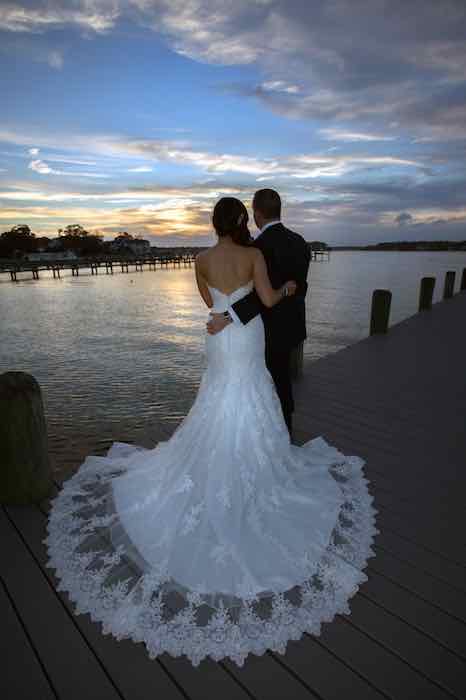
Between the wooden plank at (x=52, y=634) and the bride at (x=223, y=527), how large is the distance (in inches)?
4.8

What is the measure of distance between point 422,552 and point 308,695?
4.67 feet

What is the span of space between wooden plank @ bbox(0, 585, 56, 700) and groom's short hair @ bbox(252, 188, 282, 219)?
3.52 m

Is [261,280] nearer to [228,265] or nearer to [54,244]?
[228,265]

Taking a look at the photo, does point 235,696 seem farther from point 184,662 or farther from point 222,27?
point 222,27

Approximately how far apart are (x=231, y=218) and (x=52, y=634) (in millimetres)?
2800

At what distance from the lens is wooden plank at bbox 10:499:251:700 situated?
1.87 meters

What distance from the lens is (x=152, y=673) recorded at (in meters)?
1.95

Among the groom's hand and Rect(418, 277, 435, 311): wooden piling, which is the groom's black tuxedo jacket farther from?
Rect(418, 277, 435, 311): wooden piling

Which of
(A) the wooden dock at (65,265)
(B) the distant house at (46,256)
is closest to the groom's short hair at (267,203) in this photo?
(A) the wooden dock at (65,265)

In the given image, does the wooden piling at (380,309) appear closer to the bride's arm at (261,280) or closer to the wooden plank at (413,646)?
the bride's arm at (261,280)

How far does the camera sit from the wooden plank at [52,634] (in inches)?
75.2

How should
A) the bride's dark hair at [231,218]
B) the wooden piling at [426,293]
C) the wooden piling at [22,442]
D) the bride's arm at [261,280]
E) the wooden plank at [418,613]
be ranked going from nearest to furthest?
the wooden plank at [418,613]
the bride's dark hair at [231,218]
the bride's arm at [261,280]
the wooden piling at [22,442]
the wooden piling at [426,293]

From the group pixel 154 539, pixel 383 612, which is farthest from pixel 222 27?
pixel 383 612

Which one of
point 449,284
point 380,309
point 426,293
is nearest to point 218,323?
point 380,309
